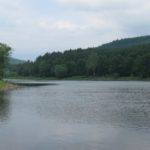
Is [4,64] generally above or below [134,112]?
above

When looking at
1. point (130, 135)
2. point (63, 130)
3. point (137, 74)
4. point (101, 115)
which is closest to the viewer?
point (130, 135)

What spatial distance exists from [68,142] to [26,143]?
3158mm

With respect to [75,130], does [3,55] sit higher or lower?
higher

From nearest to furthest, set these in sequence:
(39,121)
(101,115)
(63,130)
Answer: (63,130) → (39,121) → (101,115)

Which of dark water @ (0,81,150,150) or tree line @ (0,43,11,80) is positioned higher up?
tree line @ (0,43,11,80)

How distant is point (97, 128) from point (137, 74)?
537 ft

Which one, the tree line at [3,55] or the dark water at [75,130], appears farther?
the tree line at [3,55]

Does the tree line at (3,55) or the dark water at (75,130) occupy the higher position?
the tree line at (3,55)

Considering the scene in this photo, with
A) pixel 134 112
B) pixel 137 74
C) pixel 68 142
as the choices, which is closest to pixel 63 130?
pixel 68 142

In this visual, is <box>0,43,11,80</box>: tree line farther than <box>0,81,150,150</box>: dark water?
Yes

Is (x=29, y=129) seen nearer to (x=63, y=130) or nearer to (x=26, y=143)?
(x=63, y=130)

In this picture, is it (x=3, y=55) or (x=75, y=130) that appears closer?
(x=75, y=130)

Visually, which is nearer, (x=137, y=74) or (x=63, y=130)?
(x=63, y=130)

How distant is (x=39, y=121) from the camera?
42.6 metres
